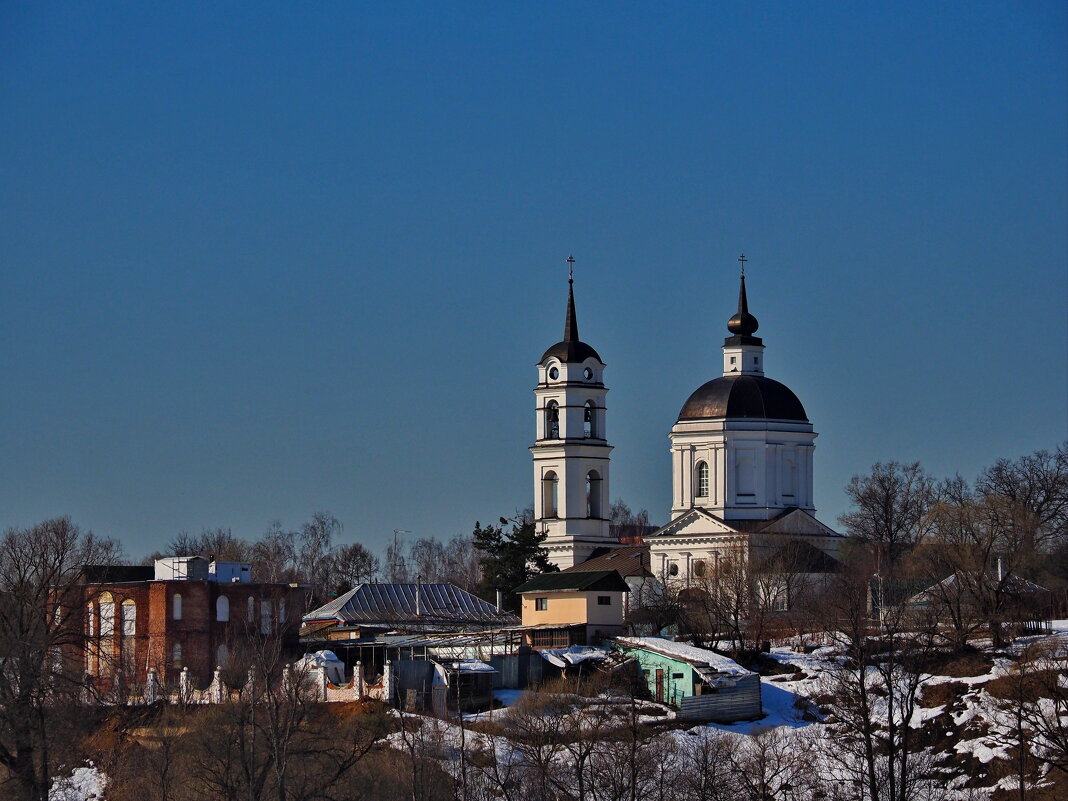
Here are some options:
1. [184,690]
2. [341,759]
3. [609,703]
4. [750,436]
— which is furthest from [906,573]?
[341,759]

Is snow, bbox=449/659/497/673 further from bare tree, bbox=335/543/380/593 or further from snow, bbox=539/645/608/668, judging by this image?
bare tree, bbox=335/543/380/593

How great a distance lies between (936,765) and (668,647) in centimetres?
1211

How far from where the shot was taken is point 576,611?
6438cm

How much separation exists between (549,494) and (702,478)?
688 centimetres

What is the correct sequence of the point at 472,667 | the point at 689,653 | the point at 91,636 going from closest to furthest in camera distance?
the point at 472,667 < the point at 689,653 < the point at 91,636

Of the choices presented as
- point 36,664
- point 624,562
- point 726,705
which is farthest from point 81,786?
point 624,562

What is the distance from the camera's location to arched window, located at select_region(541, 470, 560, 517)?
83.1 meters

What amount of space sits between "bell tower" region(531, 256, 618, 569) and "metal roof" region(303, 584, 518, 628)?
9.45 metres

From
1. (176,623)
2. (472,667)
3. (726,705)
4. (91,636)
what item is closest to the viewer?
(726,705)

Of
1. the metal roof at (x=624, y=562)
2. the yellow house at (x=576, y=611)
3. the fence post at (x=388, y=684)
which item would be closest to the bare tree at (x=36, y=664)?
the fence post at (x=388, y=684)

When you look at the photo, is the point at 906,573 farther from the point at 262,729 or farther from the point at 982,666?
the point at 262,729

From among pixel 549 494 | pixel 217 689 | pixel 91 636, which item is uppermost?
pixel 549 494

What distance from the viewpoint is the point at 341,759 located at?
44.5m

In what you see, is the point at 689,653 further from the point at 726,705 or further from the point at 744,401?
the point at 744,401
